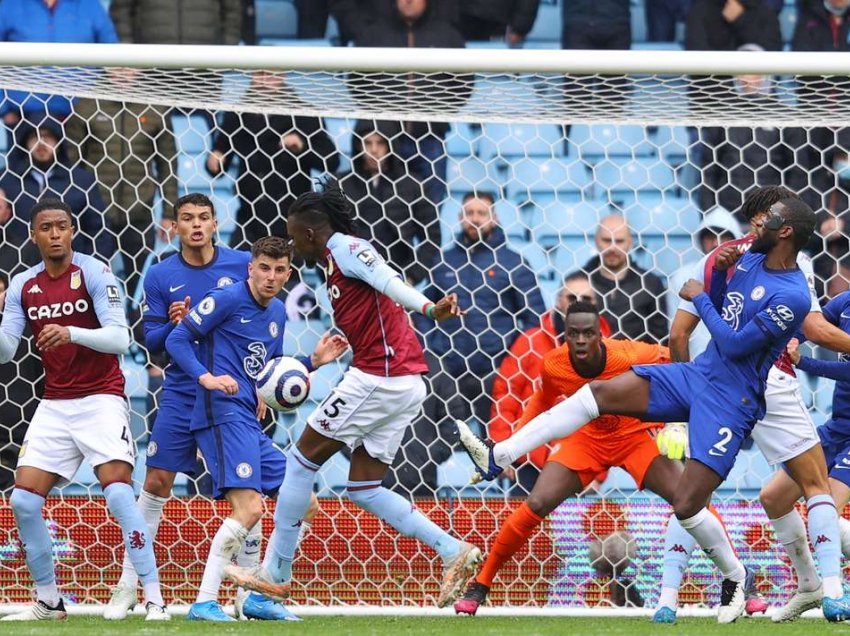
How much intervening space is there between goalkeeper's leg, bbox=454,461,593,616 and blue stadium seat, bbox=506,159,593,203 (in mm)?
2807

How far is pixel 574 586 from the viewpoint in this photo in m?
7.45

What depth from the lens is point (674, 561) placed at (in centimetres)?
640

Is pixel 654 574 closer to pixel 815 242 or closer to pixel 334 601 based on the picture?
pixel 334 601

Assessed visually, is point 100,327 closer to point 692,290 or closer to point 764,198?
point 692,290

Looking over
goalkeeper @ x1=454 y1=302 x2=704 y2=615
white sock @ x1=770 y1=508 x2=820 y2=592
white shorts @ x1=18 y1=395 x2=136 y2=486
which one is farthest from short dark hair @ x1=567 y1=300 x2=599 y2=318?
white shorts @ x1=18 y1=395 x2=136 y2=486

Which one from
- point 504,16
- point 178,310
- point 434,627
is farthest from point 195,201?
point 504,16

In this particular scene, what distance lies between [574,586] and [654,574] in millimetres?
413

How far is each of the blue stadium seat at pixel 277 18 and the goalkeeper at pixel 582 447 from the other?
188 inches

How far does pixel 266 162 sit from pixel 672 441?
9.81 feet

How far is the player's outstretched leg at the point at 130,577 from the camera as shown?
6.51m

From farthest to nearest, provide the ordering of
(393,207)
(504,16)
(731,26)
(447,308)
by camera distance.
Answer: (504,16), (731,26), (393,207), (447,308)

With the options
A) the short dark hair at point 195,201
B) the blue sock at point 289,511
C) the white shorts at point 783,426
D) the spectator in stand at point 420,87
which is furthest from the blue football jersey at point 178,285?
the white shorts at point 783,426

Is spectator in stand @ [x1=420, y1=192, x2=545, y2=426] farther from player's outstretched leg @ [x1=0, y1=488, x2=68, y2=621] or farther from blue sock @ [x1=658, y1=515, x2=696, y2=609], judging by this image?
player's outstretched leg @ [x1=0, y1=488, x2=68, y2=621]

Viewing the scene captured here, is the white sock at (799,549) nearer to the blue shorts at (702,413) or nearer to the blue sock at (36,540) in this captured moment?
the blue shorts at (702,413)
